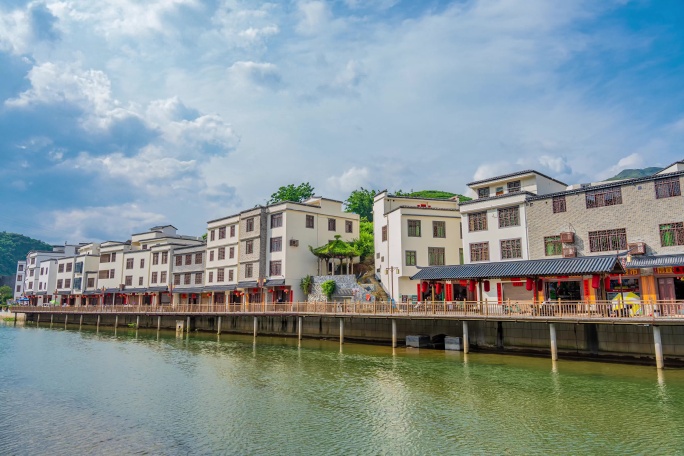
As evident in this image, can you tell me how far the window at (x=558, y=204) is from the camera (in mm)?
33562

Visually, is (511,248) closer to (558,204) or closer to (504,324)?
(558,204)

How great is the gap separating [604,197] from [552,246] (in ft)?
15.6

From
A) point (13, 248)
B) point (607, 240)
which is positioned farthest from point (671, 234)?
point (13, 248)

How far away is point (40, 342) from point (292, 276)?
25165 millimetres

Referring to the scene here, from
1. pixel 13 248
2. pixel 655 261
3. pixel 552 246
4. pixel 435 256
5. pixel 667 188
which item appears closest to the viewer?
pixel 655 261

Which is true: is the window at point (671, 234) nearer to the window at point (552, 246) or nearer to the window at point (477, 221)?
the window at point (552, 246)

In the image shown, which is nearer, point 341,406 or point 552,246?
point 341,406

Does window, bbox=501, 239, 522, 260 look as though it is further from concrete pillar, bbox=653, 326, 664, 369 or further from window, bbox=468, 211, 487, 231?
concrete pillar, bbox=653, 326, 664, 369

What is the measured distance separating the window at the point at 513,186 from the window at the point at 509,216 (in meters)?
3.76

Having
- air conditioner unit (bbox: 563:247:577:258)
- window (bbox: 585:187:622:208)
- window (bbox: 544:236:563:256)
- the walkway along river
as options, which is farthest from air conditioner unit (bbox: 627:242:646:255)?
window (bbox: 544:236:563:256)

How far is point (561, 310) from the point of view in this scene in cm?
2758

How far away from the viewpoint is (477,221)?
38.2m

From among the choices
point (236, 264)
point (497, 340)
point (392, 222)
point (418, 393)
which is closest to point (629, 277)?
point (497, 340)

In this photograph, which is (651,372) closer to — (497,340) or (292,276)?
(497,340)
